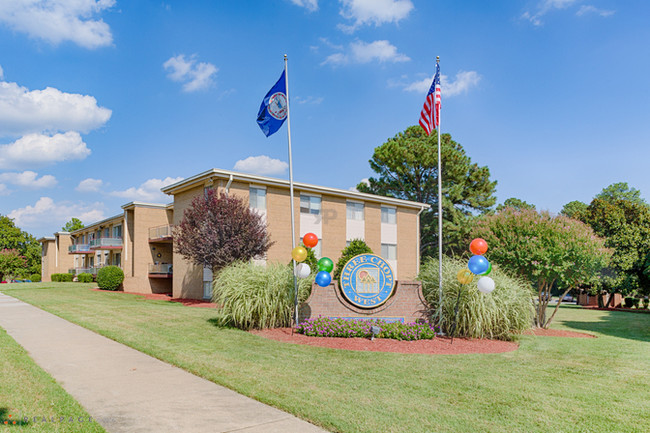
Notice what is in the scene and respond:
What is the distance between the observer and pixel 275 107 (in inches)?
521

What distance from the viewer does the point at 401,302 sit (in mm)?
12086

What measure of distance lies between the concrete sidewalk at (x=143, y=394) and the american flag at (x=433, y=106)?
29.6 feet

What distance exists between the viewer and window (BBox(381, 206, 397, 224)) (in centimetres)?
3300

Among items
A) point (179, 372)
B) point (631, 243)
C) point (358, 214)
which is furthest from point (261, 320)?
point (631, 243)

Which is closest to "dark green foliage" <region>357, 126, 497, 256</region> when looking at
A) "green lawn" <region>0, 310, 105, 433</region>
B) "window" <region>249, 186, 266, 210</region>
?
"window" <region>249, 186, 266, 210</region>

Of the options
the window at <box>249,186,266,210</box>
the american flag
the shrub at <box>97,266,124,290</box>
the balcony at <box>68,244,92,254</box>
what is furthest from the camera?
the balcony at <box>68,244,92,254</box>

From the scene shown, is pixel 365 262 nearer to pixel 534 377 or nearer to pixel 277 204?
pixel 534 377

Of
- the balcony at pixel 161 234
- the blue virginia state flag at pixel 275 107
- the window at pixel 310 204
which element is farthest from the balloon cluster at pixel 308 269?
the balcony at pixel 161 234

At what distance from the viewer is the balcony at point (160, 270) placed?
105 feet

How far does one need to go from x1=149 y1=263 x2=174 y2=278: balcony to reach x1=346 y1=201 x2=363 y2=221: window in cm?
1336

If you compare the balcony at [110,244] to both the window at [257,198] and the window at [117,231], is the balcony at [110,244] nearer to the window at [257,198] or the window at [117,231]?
the window at [117,231]

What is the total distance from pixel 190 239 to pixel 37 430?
54.6 feet

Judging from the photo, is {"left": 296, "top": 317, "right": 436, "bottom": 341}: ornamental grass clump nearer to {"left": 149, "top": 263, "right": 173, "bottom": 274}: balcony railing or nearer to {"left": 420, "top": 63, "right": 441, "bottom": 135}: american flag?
{"left": 420, "top": 63, "right": 441, "bottom": 135}: american flag

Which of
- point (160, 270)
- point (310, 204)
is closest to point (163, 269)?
point (160, 270)
